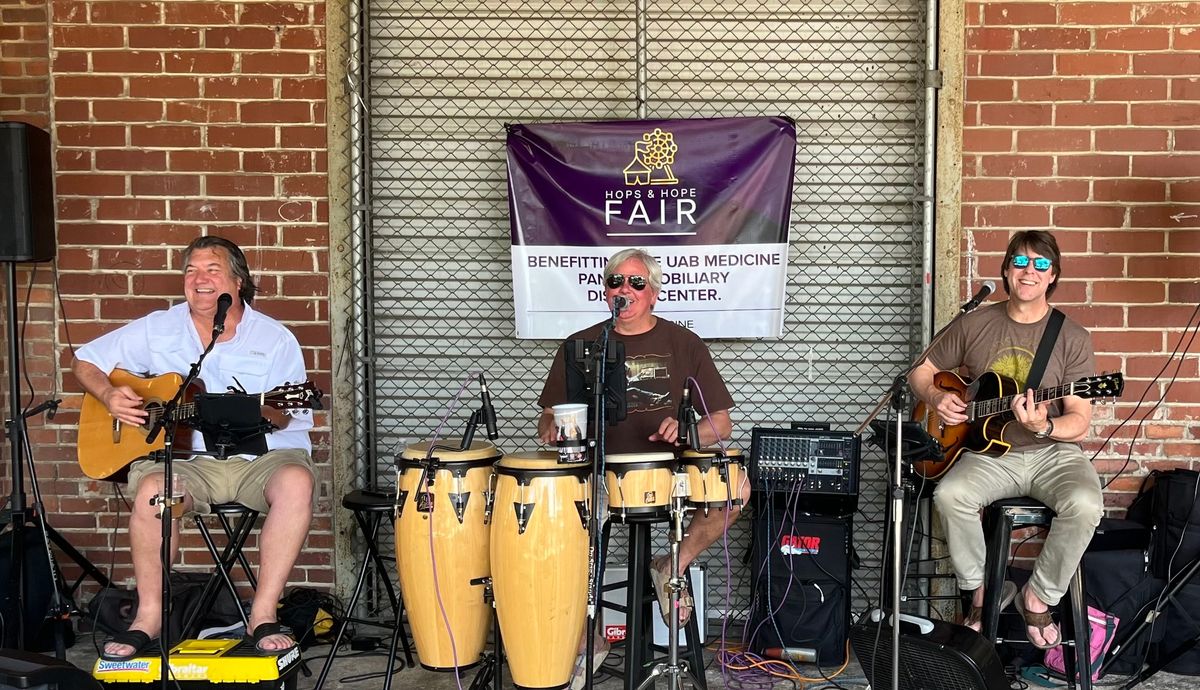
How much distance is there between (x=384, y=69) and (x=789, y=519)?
263 centimetres

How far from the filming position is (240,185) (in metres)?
4.54

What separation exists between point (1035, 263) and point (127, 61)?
3.83 m

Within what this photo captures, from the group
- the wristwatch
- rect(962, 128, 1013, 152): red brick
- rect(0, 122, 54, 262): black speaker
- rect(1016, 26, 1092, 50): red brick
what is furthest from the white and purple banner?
rect(0, 122, 54, 262): black speaker

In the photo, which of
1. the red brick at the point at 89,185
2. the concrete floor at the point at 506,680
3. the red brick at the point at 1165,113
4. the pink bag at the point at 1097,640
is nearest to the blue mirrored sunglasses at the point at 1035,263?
the red brick at the point at 1165,113

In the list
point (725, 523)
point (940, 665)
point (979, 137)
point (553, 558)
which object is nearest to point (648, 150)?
point (979, 137)

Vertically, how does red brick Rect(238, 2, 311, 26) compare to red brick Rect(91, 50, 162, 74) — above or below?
above

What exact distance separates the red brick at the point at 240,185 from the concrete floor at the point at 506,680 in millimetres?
1968

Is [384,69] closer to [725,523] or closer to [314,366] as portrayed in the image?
[314,366]

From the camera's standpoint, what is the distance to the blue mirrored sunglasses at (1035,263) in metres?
3.79

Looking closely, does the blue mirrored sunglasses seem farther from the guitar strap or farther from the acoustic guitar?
the acoustic guitar

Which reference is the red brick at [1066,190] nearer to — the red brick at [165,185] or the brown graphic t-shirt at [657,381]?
the brown graphic t-shirt at [657,381]

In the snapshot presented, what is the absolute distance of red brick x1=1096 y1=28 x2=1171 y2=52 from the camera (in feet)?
14.2

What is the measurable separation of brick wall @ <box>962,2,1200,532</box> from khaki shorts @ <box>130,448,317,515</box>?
3.01 metres

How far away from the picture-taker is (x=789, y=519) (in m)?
4.09
